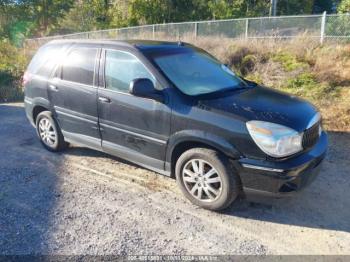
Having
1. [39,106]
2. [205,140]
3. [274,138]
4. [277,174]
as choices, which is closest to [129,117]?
[205,140]

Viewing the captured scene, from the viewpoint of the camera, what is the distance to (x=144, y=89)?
12.7ft

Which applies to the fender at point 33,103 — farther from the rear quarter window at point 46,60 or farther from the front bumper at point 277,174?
the front bumper at point 277,174

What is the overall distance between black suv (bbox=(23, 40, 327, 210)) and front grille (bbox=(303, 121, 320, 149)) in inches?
0.4

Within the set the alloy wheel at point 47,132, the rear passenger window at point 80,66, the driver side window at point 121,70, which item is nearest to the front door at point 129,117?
the driver side window at point 121,70

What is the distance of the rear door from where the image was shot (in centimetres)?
473

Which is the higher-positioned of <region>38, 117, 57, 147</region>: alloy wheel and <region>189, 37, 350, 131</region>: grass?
<region>189, 37, 350, 131</region>: grass

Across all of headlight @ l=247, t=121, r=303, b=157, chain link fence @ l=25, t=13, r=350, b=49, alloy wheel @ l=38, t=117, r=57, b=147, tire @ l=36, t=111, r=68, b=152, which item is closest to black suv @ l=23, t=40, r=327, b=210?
headlight @ l=247, t=121, r=303, b=157

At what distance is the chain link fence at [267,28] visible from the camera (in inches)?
434

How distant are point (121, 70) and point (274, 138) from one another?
2.18 m

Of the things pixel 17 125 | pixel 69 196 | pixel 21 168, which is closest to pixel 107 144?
pixel 69 196

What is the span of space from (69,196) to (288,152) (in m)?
2.68

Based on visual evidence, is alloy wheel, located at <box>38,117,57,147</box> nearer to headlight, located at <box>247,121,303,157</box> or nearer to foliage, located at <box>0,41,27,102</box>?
headlight, located at <box>247,121,303,157</box>

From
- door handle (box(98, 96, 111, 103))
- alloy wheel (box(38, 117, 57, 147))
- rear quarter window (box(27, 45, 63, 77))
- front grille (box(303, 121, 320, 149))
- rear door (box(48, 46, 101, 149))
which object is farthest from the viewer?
alloy wheel (box(38, 117, 57, 147))

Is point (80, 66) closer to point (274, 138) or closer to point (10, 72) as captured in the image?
point (274, 138)
